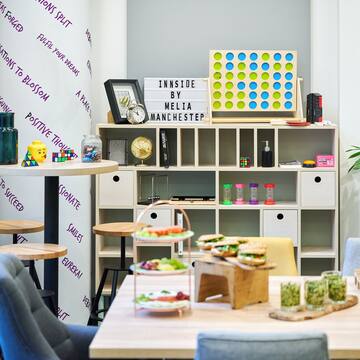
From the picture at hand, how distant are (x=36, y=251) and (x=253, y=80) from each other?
2282 mm

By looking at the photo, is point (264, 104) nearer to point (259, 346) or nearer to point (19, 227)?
point (19, 227)

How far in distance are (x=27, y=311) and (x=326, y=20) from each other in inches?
152

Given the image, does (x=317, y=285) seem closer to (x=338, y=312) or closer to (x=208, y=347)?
(x=338, y=312)

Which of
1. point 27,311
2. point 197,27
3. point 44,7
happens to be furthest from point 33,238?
point 27,311

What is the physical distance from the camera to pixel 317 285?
274 cm

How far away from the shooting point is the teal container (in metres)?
4.34

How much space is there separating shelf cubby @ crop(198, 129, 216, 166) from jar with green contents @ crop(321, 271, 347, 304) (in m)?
2.97

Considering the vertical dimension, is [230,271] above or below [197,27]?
below

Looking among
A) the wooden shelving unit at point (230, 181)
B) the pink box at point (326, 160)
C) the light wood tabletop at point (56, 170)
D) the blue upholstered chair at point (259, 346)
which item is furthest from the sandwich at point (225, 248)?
the pink box at point (326, 160)

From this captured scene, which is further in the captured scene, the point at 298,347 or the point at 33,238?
the point at 33,238

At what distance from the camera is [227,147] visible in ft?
19.0

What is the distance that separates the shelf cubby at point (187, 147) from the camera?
5.77 m

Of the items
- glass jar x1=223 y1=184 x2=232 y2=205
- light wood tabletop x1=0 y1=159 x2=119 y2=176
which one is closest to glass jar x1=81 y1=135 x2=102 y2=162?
light wood tabletop x1=0 y1=159 x2=119 y2=176

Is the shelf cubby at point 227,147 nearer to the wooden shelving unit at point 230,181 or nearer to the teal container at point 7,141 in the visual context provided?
the wooden shelving unit at point 230,181
